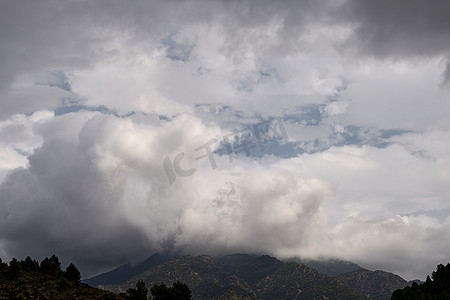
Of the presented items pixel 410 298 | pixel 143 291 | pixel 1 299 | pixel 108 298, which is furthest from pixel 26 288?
pixel 410 298

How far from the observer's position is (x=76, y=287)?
12162 cm

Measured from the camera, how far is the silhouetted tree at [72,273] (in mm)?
149625

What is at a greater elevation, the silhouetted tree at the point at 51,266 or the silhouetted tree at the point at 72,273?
the silhouetted tree at the point at 51,266

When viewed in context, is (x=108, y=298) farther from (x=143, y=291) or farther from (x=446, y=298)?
(x=446, y=298)

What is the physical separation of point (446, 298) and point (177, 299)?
114 metres

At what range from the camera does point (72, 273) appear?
498 feet

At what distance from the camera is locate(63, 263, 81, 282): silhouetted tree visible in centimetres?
14962

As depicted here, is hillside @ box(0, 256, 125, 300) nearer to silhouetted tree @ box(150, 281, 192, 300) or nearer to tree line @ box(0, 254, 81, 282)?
tree line @ box(0, 254, 81, 282)

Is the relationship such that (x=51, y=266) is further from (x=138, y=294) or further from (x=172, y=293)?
(x=172, y=293)

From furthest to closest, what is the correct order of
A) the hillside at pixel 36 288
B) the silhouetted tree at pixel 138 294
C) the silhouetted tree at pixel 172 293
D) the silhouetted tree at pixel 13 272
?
the silhouetted tree at pixel 172 293 → the silhouetted tree at pixel 138 294 → the silhouetted tree at pixel 13 272 → the hillside at pixel 36 288

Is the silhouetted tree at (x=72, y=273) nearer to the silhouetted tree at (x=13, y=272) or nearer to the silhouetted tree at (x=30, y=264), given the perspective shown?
the silhouetted tree at (x=30, y=264)

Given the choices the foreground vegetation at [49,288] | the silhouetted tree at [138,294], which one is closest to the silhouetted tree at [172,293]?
the foreground vegetation at [49,288]

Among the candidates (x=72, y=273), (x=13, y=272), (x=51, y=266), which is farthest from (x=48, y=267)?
(x=13, y=272)

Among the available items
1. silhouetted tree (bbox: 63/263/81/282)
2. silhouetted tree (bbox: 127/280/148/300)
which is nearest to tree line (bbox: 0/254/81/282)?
silhouetted tree (bbox: 63/263/81/282)
